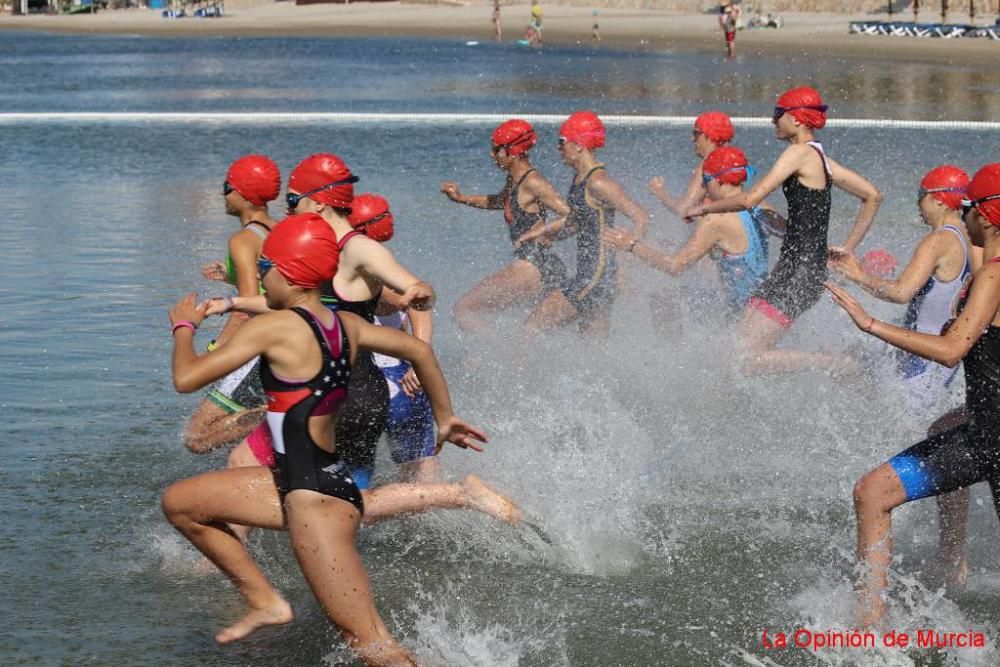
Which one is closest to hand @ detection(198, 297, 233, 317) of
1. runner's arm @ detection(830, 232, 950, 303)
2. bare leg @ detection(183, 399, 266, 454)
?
bare leg @ detection(183, 399, 266, 454)

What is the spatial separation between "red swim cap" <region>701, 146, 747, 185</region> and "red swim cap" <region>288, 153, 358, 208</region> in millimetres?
3207

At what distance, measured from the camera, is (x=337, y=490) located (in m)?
4.72

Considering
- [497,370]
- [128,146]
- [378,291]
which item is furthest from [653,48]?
[378,291]

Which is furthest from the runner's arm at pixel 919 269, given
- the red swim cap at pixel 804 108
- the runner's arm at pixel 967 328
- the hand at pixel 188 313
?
the hand at pixel 188 313

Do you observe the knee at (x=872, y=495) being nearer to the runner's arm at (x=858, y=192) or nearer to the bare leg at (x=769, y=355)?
the bare leg at (x=769, y=355)

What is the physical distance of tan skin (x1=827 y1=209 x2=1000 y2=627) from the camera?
4.82 m

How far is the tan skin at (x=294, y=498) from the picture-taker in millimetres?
4562

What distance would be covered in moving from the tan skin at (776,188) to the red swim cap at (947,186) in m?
1.09

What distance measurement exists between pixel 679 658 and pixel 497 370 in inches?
150

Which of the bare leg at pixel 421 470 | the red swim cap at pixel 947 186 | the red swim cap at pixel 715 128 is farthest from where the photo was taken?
the red swim cap at pixel 715 128

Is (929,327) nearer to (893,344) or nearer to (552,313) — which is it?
(893,344)

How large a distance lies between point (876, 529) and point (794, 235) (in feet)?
10.0

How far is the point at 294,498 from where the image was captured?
4.70m

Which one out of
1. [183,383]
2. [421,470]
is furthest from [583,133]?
[183,383]
